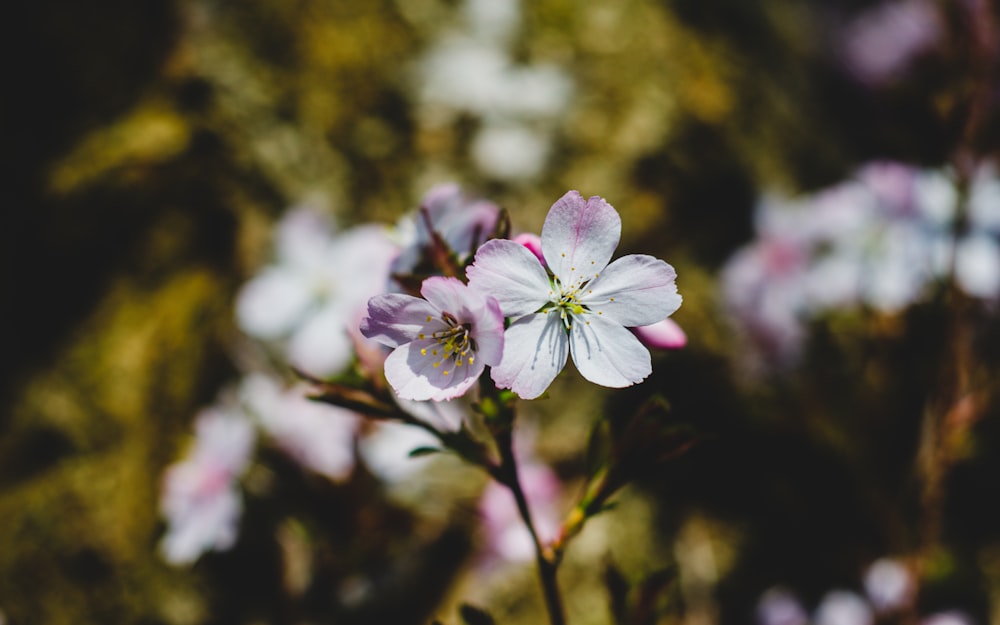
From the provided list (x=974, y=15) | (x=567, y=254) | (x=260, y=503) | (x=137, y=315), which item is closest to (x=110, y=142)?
(x=137, y=315)

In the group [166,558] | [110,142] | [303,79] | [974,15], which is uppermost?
[974,15]

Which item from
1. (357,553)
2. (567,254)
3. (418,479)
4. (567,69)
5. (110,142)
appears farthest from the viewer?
(567,69)

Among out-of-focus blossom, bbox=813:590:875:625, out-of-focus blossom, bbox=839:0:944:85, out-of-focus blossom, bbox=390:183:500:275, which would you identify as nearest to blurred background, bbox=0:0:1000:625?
out-of-focus blossom, bbox=813:590:875:625

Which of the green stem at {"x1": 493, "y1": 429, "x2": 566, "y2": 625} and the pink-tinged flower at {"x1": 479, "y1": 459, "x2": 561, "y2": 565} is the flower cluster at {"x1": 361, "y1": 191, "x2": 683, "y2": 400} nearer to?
the green stem at {"x1": 493, "y1": 429, "x2": 566, "y2": 625}

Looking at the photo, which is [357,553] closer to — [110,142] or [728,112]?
[110,142]

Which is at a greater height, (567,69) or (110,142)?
(567,69)

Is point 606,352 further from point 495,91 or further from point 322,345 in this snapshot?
point 495,91

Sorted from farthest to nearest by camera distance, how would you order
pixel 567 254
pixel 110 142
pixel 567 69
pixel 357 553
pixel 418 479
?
pixel 567 69 → pixel 110 142 → pixel 418 479 → pixel 357 553 → pixel 567 254

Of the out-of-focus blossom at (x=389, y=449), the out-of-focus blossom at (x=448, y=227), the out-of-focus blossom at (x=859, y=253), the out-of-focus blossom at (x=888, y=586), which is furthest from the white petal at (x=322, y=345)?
the out-of-focus blossom at (x=888, y=586)
